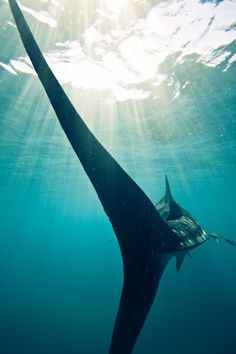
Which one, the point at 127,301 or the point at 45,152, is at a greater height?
the point at 45,152

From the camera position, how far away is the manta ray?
1523 mm

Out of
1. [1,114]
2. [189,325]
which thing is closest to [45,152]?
[1,114]

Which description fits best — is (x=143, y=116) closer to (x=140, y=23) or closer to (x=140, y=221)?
(x=140, y=23)

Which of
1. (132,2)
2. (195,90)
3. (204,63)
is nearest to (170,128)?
(195,90)

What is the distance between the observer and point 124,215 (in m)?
1.70

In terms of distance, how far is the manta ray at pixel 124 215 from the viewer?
5.00ft

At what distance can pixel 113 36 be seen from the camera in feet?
39.5

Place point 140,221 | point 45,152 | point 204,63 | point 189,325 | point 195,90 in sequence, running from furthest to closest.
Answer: point 45,152 < point 189,325 < point 195,90 < point 204,63 < point 140,221

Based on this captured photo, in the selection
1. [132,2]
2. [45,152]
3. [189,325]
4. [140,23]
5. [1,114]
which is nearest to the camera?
[132,2]

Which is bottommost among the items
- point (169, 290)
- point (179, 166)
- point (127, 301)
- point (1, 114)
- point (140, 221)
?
point (169, 290)

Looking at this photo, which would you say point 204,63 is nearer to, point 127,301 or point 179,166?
point 127,301

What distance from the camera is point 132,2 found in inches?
400

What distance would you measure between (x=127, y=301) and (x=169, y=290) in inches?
1456

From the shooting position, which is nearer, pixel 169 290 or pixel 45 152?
pixel 45 152
